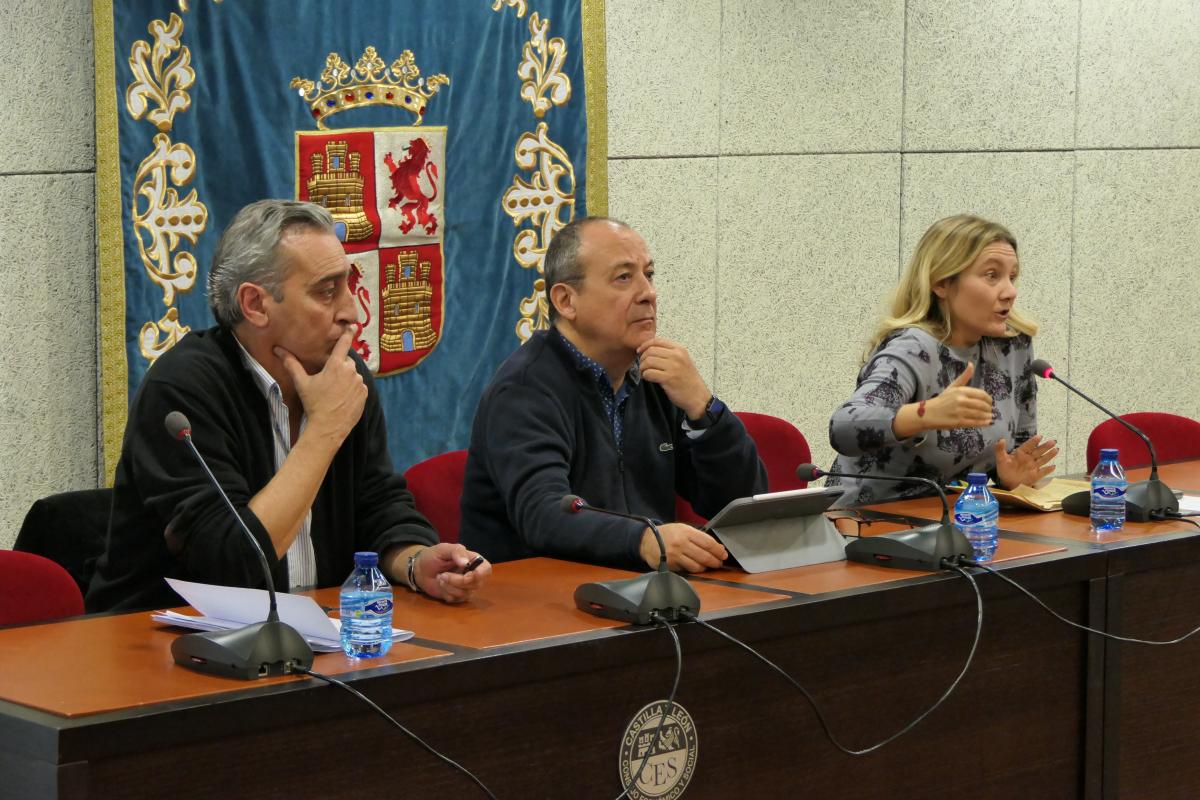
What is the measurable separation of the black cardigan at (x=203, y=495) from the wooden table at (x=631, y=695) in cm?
17

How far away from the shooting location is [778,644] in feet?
7.18

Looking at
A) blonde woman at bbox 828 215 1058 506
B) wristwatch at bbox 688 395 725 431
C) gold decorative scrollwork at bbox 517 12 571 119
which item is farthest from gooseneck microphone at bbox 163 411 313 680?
gold decorative scrollwork at bbox 517 12 571 119

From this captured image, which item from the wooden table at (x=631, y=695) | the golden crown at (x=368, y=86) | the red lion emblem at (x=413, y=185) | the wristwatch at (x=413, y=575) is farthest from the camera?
the red lion emblem at (x=413, y=185)

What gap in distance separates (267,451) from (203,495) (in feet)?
0.65

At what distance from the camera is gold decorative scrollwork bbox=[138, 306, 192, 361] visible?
11.1 feet

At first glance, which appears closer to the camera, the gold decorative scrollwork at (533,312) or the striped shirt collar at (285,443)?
the striped shirt collar at (285,443)

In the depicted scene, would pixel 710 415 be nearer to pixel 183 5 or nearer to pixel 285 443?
pixel 285 443

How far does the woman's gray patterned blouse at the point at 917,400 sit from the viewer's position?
316 cm

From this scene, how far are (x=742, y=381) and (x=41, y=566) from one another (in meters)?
2.80

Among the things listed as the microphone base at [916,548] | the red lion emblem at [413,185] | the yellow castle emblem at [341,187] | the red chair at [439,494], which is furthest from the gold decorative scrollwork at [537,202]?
the microphone base at [916,548]

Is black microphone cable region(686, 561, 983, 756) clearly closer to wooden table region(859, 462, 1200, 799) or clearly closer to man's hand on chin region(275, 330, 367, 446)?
wooden table region(859, 462, 1200, 799)

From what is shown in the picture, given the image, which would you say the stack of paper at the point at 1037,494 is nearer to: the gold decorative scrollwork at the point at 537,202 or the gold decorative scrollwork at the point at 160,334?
the gold decorative scrollwork at the point at 537,202

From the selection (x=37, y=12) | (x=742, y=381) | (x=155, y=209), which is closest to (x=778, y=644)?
(x=155, y=209)

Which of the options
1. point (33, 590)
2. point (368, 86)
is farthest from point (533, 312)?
point (33, 590)
